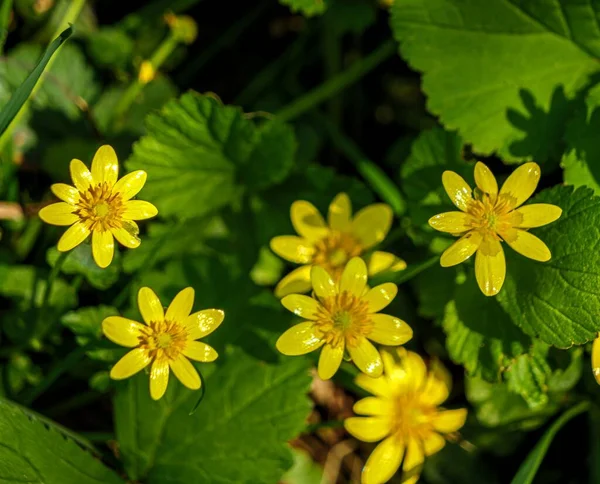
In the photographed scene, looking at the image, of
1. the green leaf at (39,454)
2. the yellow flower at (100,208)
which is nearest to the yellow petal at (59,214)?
the yellow flower at (100,208)

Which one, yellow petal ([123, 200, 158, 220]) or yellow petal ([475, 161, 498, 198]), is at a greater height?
yellow petal ([123, 200, 158, 220])

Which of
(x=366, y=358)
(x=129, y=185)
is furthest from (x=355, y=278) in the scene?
(x=129, y=185)

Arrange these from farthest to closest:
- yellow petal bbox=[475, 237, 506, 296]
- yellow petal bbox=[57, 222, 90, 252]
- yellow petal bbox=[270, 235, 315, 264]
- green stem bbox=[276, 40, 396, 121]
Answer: green stem bbox=[276, 40, 396, 121] < yellow petal bbox=[270, 235, 315, 264] < yellow petal bbox=[475, 237, 506, 296] < yellow petal bbox=[57, 222, 90, 252]

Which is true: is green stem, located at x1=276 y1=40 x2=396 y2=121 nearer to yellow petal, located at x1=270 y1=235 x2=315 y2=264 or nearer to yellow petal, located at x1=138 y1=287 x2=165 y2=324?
yellow petal, located at x1=270 y1=235 x2=315 y2=264

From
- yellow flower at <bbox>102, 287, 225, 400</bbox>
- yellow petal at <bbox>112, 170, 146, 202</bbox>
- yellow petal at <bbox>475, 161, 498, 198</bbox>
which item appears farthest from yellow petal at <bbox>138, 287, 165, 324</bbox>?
yellow petal at <bbox>475, 161, 498, 198</bbox>

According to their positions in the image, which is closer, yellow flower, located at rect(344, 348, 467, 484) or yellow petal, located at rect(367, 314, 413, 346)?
yellow petal, located at rect(367, 314, 413, 346)

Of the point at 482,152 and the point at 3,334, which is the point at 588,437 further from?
the point at 3,334
